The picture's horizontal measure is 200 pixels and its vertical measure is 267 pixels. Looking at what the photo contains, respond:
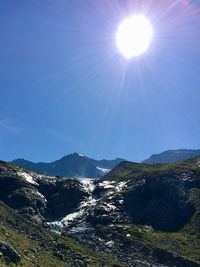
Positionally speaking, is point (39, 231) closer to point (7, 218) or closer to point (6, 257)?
point (7, 218)

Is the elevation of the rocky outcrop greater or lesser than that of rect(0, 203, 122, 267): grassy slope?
lesser

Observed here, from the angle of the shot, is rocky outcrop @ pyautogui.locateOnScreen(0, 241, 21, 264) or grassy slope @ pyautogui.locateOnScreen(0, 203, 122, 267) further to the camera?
grassy slope @ pyautogui.locateOnScreen(0, 203, 122, 267)

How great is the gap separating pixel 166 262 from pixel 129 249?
19.7 m

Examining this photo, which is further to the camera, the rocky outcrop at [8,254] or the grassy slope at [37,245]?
the grassy slope at [37,245]

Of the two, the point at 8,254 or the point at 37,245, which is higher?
the point at 37,245

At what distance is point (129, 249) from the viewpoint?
589 feet

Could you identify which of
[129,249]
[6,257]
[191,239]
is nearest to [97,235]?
[129,249]

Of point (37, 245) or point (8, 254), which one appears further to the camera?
point (37, 245)

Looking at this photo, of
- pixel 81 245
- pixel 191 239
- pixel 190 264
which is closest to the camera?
pixel 190 264

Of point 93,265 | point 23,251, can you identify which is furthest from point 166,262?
point 23,251

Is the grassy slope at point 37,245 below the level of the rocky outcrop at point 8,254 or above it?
above

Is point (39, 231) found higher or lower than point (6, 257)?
higher

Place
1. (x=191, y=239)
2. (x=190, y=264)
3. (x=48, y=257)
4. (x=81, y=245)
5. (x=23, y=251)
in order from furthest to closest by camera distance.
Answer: (x=191, y=239) < (x=81, y=245) < (x=190, y=264) < (x=48, y=257) < (x=23, y=251)

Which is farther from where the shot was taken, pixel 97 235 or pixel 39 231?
pixel 97 235
